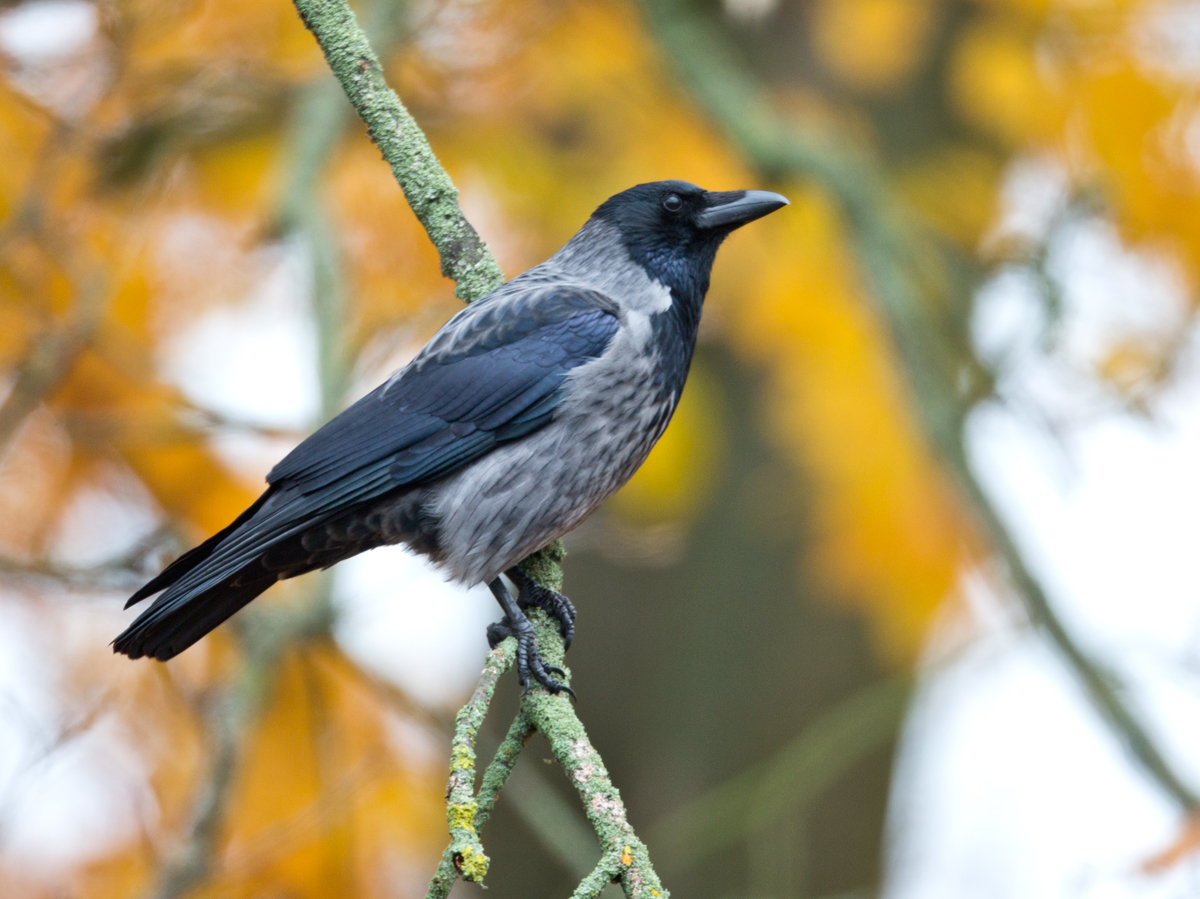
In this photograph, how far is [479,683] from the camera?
93.5 inches

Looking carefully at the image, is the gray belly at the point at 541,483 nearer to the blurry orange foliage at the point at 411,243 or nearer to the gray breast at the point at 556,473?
the gray breast at the point at 556,473

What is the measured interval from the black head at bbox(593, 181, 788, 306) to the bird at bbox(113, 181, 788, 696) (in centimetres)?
20

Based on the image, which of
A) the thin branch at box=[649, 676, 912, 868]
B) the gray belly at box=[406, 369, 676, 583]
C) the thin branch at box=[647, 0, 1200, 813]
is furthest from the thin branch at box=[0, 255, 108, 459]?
the thin branch at box=[649, 676, 912, 868]

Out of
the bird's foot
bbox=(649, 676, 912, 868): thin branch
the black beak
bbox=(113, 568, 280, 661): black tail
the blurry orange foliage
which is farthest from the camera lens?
bbox=(649, 676, 912, 868): thin branch

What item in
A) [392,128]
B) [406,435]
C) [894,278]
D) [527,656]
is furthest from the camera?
[894,278]

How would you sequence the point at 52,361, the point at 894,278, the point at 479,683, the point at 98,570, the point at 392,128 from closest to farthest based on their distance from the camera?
1. the point at 479,683
2. the point at 392,128
3. the point at 98,570
4. the point at 52,361
5. the point at 894,278

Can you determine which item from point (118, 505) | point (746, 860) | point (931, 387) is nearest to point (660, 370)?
point (931, 387)

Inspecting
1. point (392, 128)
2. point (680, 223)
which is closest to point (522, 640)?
point (392, 128)

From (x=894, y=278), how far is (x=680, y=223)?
1.36 metres

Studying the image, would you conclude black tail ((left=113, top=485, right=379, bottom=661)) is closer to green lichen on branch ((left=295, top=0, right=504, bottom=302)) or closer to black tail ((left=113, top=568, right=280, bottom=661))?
black tail ((left=113, top=568, right=280, bottom=661))

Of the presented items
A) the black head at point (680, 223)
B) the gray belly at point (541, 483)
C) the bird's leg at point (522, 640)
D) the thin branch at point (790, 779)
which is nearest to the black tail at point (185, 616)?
the gray belly at point (541, 483)

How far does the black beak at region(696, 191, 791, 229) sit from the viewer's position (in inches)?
142

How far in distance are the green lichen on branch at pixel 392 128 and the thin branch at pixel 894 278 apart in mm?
2159

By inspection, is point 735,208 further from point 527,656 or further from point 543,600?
point 527,656
